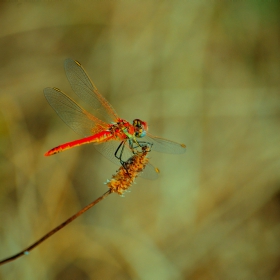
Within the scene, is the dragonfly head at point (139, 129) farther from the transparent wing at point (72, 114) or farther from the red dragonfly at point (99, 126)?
the transparent wing at point (72, 114)

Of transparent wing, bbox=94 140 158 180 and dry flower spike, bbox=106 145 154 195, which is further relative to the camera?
transparent wing, bbox=94 140 158 180

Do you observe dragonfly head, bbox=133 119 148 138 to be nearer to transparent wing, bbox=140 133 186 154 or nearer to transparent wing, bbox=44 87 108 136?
transparent wing, bbox=140 133 186 154

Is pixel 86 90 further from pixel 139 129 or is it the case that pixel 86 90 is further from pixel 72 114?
pixel 139 129

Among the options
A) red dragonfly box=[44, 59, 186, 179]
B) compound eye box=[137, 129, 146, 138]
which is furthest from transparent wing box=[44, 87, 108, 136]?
compound eye box=[137, 129, 146, 138]

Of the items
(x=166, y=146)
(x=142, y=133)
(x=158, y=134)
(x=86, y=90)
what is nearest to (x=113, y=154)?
(x=142, y=133)

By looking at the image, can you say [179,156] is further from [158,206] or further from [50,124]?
[50,124]
